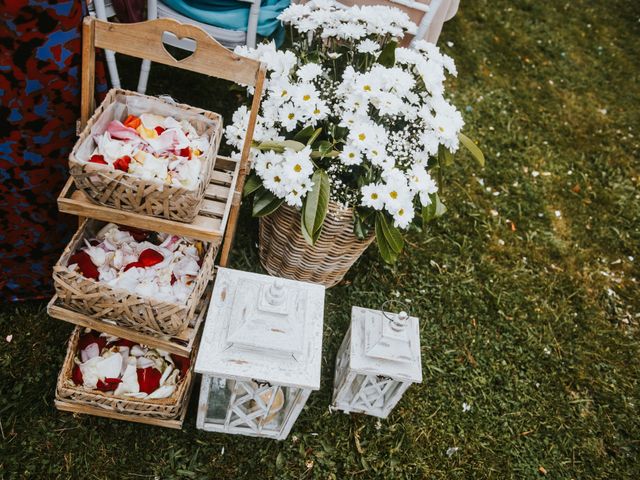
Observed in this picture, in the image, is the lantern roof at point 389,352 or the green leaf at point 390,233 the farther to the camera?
the green leaf at point 390,233

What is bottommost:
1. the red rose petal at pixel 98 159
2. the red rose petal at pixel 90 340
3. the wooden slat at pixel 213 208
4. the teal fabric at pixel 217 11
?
the red rose petal at pixel 90 340

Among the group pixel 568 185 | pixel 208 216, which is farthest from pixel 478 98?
pixel 208 216

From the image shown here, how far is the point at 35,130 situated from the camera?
158 centimetres

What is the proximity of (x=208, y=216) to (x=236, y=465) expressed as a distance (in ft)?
3.04

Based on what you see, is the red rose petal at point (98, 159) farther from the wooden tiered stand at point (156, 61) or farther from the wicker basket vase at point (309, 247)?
the wicker basket vase at point (309, 247)

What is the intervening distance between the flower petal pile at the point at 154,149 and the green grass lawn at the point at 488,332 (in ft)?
2.90

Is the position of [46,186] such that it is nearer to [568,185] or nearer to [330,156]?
[330,156]

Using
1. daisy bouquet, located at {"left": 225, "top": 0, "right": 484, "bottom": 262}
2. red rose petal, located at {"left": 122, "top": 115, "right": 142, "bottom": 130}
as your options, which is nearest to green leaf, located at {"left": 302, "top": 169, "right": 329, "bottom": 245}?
daisy bouquet, located at {"left": 225, "top": 0, "right": 484, "bottom": 262}

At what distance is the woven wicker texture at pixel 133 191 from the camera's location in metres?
1.36

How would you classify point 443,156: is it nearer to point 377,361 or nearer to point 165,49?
point 377,361

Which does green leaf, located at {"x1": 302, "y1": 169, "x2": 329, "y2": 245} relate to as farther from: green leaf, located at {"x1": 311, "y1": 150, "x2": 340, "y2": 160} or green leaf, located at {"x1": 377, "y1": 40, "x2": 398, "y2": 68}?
green leaf, located at {"x1": 377, "y1": 40, "x2": 398, "y2": 68}

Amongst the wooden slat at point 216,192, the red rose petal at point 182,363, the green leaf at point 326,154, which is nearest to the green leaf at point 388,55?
the green leaf at point 326,154

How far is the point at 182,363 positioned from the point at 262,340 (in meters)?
0.45

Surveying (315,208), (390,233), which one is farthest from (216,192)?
(390,233)
